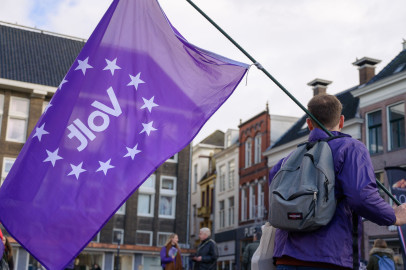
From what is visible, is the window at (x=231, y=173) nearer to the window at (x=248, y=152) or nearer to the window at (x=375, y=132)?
the window at (x=248, y=152)

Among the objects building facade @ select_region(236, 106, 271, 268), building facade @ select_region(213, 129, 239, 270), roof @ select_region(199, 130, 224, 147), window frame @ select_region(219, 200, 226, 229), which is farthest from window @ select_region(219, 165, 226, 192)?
roof @ select_region(199, 130, 224, 147)

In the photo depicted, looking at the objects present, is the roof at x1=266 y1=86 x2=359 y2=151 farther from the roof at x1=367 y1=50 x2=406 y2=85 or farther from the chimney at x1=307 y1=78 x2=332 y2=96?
the roof at x1=367 y1=50 x2=406 y2=85

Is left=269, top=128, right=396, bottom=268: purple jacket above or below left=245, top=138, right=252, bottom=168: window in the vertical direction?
below

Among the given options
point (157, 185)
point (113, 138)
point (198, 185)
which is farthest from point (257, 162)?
point (113, 138)

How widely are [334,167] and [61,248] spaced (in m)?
1.89

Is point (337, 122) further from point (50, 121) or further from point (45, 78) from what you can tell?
point (45, 78)

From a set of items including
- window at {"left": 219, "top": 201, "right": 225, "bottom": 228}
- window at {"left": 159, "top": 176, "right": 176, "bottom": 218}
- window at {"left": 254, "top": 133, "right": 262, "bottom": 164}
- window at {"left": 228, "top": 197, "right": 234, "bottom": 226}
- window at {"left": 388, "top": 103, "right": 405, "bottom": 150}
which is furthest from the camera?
window at {"left": 219, "top": 201, "right": 225, "bottom": 228}

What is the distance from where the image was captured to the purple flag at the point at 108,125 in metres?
3.93

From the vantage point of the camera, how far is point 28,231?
3.88 metres

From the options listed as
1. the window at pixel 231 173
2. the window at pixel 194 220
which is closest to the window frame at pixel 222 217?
the window at pixel 231 173

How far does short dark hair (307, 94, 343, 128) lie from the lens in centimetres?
319

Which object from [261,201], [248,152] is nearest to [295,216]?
[261,201]

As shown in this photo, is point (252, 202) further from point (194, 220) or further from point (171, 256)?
point (171, 256)

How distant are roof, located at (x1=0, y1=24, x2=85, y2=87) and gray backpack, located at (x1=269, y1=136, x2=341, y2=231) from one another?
3409 cm
